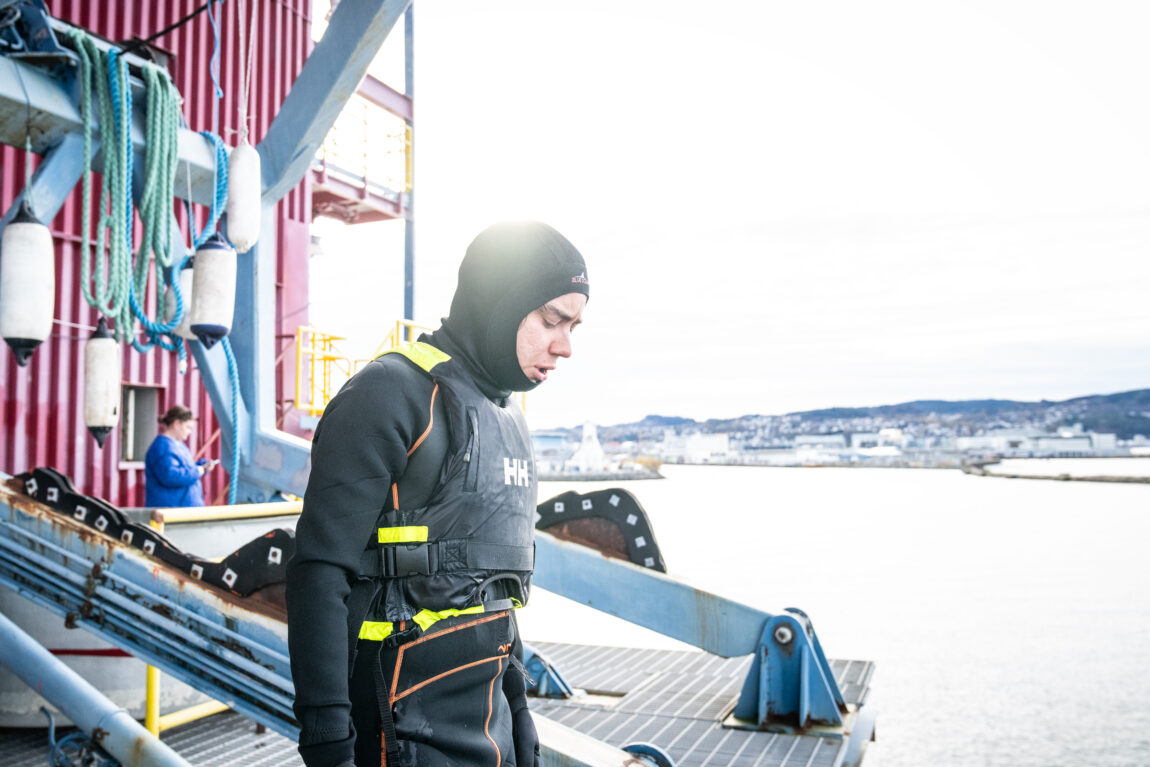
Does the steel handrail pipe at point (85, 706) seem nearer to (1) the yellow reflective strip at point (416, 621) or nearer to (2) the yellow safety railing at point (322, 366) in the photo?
(1) the yellow reflective strip at point (416, 621)

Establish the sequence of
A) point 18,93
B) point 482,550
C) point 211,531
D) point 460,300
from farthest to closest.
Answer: point 211,531, point 18,93, point 460,300, point 482,550

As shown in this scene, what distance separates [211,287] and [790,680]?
3.97 metres

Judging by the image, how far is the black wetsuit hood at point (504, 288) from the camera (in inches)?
70.4

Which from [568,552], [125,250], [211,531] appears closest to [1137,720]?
[568,552]

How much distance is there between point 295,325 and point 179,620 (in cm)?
851

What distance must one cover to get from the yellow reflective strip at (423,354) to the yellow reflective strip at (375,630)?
19.5 inches

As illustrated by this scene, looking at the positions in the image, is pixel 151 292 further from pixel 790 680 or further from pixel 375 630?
pixel 375 630

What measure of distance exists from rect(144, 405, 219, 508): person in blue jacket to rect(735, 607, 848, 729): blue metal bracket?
3.77m

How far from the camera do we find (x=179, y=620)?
10.4ft

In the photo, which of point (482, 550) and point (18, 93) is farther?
point (18, 93)

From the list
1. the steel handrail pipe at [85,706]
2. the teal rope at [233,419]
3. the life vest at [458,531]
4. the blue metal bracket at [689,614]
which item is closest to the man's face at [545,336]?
the life vest at [458,531]

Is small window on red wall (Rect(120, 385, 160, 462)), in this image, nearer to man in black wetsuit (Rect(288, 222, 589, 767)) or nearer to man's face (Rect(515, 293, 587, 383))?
man in black wetsuit (Rect(288, 222, 589, 767))

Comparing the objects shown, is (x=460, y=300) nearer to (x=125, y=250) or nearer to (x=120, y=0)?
(x=125, y=250)

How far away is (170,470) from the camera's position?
18.6ft
